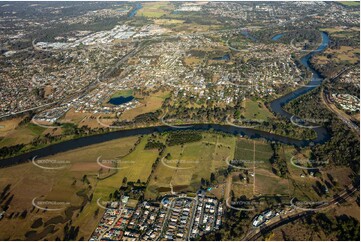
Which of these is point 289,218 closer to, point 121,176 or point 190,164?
point 190,164

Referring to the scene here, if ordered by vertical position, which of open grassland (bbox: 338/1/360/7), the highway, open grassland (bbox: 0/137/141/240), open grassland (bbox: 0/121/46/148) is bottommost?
the highway

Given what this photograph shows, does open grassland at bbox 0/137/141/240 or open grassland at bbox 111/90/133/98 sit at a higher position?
open grassland at bbox 111/90/133/98

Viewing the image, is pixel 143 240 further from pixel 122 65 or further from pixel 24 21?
pixel 24 21

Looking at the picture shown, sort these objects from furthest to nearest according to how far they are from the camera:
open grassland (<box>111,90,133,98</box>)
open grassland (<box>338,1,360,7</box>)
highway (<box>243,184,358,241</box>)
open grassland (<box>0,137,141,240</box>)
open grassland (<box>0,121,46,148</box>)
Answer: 1. open grassland (<box>338,1,360,7</box>)
2. open grassland (<box>111,90,133,98</box>)
3. open grassland (<box>0,121,46,148</box>)
4. open grassland (<box>0,137,141,240</box>)
5. highway (<box>243,184,358,241</box>)

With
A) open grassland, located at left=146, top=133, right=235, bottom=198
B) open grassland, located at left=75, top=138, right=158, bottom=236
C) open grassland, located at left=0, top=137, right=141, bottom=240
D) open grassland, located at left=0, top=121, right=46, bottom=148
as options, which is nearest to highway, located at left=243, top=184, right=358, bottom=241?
open grassland, located at left=146, top=133, right=235, bottom=198

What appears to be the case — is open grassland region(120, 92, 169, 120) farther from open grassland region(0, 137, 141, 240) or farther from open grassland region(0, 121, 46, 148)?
open grassland region(0, 121, 46, 148)

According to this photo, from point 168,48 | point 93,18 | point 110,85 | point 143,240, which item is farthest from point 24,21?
point 143,240

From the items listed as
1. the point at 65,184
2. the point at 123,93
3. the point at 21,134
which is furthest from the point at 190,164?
the point at 123,93

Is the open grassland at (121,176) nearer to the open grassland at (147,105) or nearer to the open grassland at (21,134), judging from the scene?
the open grassland at (147,105)
